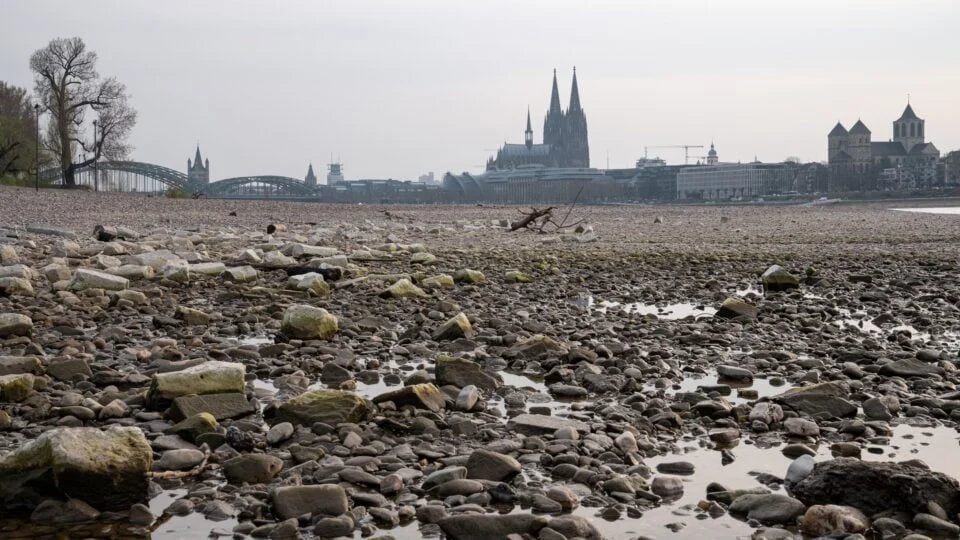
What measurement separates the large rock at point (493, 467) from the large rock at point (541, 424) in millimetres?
683

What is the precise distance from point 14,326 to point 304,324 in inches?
91.5

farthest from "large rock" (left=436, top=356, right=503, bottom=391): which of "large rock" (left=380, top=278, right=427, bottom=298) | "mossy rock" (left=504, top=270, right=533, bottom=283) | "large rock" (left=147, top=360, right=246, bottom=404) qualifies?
"mossy rock" (left=504, top=270, right=533, bottom=283)

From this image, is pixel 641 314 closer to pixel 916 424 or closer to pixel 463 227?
pixel 916 424

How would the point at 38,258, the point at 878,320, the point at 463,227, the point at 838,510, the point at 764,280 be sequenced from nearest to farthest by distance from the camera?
the point at 838,510, the point at 878,320, the point at 764,280, the point at 38,258, the point at 463,227

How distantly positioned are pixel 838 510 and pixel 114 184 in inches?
2430

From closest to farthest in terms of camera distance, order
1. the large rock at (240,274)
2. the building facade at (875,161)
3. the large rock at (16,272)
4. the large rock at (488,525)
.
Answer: the large rock at (488,525) < the large rock at (16,272) < the large rock at (240,274) < the building facade at (875,161)

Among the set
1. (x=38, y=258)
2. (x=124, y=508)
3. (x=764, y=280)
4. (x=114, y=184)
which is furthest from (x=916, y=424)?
(x=114, y=184)

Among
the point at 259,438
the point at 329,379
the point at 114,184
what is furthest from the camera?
the point at 114,184

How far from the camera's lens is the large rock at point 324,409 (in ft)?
17.0

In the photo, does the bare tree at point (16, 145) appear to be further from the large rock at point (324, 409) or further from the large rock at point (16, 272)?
the large rock at point (324, 409)

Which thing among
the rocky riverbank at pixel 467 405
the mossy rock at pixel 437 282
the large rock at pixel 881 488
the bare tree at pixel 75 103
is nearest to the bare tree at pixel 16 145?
the bare tree at pixel 75 103

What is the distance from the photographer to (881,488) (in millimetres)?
3926

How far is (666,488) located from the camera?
4.25 m

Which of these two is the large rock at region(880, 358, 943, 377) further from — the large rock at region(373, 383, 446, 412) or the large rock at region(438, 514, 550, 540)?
the large rock at region(438, 514, 550, 540)
